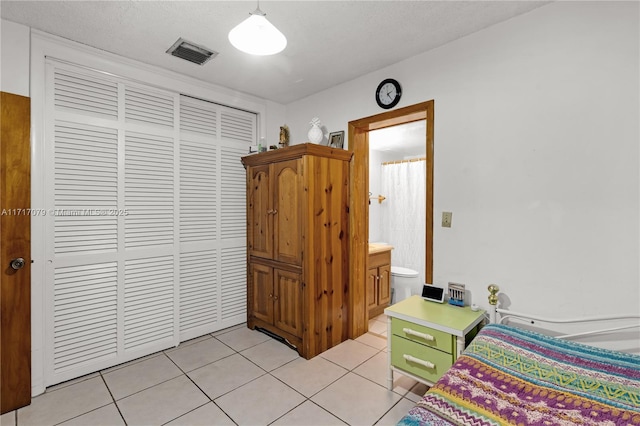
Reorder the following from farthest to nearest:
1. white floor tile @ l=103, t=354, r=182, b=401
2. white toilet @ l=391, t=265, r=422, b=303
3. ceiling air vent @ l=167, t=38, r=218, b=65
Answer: white toilet @ l=391, t=265, r=422, b=303 < ceiling air vent @ l=167, t=38, r=218, b=65 < white floor tile @ l=103, t=354, r=182, b=401

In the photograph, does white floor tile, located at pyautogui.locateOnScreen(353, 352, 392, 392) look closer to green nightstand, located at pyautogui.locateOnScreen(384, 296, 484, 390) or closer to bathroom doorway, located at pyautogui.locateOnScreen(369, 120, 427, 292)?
green nightstand, located at pyautogui.locateOnScreen(384, 296, 484, 390)

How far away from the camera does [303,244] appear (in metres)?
2.64

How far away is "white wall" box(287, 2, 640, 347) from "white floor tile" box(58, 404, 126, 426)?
2451 millimetres

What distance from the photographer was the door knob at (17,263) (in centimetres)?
201

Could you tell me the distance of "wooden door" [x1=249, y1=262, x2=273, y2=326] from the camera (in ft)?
10.1

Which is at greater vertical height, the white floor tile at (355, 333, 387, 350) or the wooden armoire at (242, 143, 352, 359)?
the wooden armoire at (242, 143, 352, 359)

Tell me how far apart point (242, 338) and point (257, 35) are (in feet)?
9.01

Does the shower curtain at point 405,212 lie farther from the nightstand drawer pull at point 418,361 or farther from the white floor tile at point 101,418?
the white floor tile at point 101,418

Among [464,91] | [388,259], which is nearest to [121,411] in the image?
[388,259]

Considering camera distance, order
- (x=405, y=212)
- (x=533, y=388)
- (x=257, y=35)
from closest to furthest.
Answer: (x=533, y=388) → (x=257, y=35) → (x=405, y=212)

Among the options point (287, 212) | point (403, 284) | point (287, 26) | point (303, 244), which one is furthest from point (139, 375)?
point (403, 284)

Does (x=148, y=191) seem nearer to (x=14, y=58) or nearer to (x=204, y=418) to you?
(x=14, y=58)

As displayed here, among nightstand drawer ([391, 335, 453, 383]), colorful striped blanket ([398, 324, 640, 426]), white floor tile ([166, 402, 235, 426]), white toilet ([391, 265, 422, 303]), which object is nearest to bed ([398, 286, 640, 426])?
colorful striped blanket ([398, 324, 640, 426])

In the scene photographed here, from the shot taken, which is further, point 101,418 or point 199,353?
point 199,353
